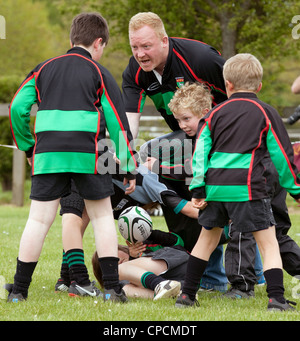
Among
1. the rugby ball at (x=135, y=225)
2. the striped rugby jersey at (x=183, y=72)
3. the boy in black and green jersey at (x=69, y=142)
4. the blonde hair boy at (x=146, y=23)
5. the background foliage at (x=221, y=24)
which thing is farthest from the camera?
the background foliage at (x=221, y=24)

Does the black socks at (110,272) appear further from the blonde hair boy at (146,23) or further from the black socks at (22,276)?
the blonde hair boy at (146,23)

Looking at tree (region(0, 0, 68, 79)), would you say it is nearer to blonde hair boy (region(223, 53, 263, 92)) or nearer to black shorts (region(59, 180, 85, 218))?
black shorts (region(59, 180, 85, 218))

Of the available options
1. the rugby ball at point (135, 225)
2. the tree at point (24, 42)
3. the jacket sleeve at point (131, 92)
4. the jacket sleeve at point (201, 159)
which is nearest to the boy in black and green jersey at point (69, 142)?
the rugby ball at point (135, 225)

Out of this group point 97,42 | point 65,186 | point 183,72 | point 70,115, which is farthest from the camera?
point 183,72

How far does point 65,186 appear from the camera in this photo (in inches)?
157

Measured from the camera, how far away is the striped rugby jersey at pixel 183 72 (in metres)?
4.85

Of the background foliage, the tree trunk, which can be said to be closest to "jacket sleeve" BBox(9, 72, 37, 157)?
the background foliage

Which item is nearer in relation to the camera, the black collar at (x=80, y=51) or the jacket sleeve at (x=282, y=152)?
the jacket sleeve at (x=282, y=152)

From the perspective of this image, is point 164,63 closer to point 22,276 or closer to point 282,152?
point 282,152

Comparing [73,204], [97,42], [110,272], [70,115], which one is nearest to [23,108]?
[70,115]

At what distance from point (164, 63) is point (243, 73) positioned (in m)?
1.25

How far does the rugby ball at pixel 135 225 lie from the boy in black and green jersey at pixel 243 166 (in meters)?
0.70

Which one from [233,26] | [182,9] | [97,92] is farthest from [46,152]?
[182,9]

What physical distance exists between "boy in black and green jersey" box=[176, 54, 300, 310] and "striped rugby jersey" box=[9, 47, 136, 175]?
0.61 m
